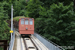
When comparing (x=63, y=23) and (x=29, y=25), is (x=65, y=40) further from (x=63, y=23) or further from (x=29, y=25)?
(x=29, y=25)

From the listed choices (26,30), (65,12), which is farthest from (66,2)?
(26,30)

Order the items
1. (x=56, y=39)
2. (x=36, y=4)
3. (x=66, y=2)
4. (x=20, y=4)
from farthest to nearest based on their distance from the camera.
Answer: (x=20, y=4)
(x=36, y=4)
(x=66, y=2)
(x=56, y=39)

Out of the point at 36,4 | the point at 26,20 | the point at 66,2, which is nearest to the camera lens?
the point at 26,20

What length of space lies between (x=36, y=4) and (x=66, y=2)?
27.1ft

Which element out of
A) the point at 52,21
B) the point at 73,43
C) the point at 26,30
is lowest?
the point at 73,43

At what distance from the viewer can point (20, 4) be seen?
281 feet

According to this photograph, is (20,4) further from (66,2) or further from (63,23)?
(63,23)

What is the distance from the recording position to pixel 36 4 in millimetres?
39188

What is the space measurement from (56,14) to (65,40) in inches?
223

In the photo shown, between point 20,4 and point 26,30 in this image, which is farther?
point 20,4

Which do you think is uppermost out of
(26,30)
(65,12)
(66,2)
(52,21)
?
(66,2)

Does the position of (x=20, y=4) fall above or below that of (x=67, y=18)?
above

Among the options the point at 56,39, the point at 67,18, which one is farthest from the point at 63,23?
the point at 56,39

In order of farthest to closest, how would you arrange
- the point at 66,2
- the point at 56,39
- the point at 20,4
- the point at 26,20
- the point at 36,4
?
1. the point at 20,4
2. the point at 36,4
3. the point at 66,2
4. the point at 26,20
5. the point at 56,39
